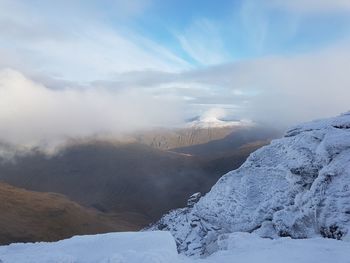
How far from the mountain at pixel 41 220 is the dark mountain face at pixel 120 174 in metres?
24.2

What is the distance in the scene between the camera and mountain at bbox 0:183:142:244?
48.2 m

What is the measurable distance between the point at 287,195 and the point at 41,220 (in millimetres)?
43501

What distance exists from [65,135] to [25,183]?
3965 cm

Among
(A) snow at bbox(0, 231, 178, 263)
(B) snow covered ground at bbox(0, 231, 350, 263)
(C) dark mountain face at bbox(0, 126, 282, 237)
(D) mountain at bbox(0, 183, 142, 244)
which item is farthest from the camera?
(C) dark mountain face at bbox(0, 126, 282, 237)

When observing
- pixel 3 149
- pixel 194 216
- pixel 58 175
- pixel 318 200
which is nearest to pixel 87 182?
pixel 58 175

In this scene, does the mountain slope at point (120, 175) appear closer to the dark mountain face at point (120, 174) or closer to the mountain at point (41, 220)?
the dark mountain face at point (120, 174)

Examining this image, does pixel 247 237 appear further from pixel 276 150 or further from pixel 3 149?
pixel 3 149

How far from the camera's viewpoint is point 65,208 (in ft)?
199

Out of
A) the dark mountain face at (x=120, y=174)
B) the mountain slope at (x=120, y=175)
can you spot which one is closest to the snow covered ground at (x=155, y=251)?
the dark mountain face at (x=120, y=174)

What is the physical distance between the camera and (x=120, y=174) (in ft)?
407

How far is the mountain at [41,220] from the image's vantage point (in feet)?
158

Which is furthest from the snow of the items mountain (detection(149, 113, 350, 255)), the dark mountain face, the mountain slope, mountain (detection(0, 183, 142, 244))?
the mountain slope

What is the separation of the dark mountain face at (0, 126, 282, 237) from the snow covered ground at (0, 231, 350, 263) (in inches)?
2949

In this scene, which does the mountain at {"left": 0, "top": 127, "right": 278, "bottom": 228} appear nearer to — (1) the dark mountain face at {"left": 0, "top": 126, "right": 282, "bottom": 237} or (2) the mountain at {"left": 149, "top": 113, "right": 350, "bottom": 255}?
(1) the dark mountain face at {"left": 0, "top": 126, "right": 282, "bottom": 237}
